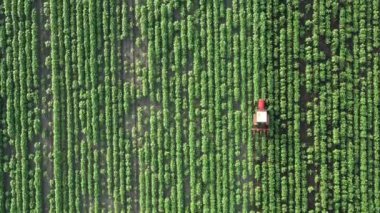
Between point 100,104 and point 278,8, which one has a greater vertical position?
point 278,8

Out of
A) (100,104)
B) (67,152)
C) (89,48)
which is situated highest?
(89,48)

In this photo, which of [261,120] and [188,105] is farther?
[188,105]

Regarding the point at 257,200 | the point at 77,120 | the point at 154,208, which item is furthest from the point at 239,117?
the point at 77,120

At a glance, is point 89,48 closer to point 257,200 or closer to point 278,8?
point 278,8

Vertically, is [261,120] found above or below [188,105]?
below
